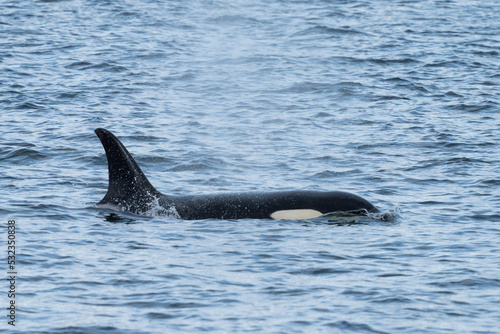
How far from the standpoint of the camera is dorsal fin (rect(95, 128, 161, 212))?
14148 mm

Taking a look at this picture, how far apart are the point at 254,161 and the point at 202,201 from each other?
16.0 ft

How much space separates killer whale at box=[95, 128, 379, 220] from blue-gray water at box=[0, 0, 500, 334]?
27cm

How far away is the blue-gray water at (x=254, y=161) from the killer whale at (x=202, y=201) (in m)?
0.27

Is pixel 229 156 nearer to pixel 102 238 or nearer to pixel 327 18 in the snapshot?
pixel 102 238

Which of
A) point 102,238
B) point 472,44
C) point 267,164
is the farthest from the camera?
point 472,44

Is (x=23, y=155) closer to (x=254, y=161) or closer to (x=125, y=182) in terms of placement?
(x=254, y=161)

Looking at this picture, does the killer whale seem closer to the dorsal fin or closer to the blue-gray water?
the dorsal fin

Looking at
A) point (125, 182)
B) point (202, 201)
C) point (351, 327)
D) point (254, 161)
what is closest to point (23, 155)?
point (254, 161)

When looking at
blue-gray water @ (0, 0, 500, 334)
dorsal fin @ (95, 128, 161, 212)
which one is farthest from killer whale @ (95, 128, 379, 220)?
blue-gray water @ (0, 0, 500, 334)

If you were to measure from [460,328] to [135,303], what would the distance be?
3736mm

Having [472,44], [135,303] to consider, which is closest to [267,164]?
[135,303]

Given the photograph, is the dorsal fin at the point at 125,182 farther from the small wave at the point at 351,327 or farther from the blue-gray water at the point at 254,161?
the small wave at the point at 351,327

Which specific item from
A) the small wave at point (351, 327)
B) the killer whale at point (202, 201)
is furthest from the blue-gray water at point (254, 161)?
the killer whale at point (202, 201)

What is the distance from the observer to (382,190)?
54.9 feet
